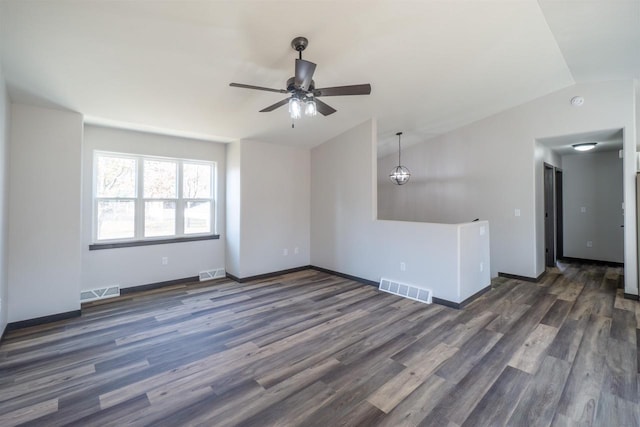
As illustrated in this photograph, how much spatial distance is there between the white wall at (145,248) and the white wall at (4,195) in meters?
0.99

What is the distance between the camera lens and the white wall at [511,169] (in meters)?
4.06

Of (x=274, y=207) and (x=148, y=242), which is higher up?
(x=274, y=207)

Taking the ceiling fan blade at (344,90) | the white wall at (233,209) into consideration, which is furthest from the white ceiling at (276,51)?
the white wall at (233,209)

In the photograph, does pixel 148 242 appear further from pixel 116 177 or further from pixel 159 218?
pixel 116 177

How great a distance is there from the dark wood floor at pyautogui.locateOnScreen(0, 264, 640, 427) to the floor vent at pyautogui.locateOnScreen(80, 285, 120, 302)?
0.25m

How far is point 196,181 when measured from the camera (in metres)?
5.11

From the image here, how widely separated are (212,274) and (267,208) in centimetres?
155

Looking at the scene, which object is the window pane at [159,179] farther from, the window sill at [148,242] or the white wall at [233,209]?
the white wall at [233,209]

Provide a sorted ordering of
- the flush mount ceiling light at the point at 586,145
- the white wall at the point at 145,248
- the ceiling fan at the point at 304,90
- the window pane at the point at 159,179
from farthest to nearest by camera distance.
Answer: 1. the flush mount ceiling light at the point at 586,145
2. the window pane at the point at 159,179
3. the white wall at the point at 145,248
4. the ceiling fan at the point at 304,90

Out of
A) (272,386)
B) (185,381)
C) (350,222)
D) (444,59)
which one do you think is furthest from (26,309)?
(444,59)

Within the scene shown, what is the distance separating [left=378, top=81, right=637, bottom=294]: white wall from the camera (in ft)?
13.3

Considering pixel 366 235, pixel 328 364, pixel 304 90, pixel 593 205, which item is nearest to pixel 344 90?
pixel 304 90

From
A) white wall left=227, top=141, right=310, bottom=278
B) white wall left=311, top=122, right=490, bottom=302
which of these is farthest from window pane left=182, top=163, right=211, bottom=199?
white wall left=311, top=122, right=490, bottom=302

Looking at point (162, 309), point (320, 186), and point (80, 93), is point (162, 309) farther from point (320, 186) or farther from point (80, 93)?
point (320, 186)
